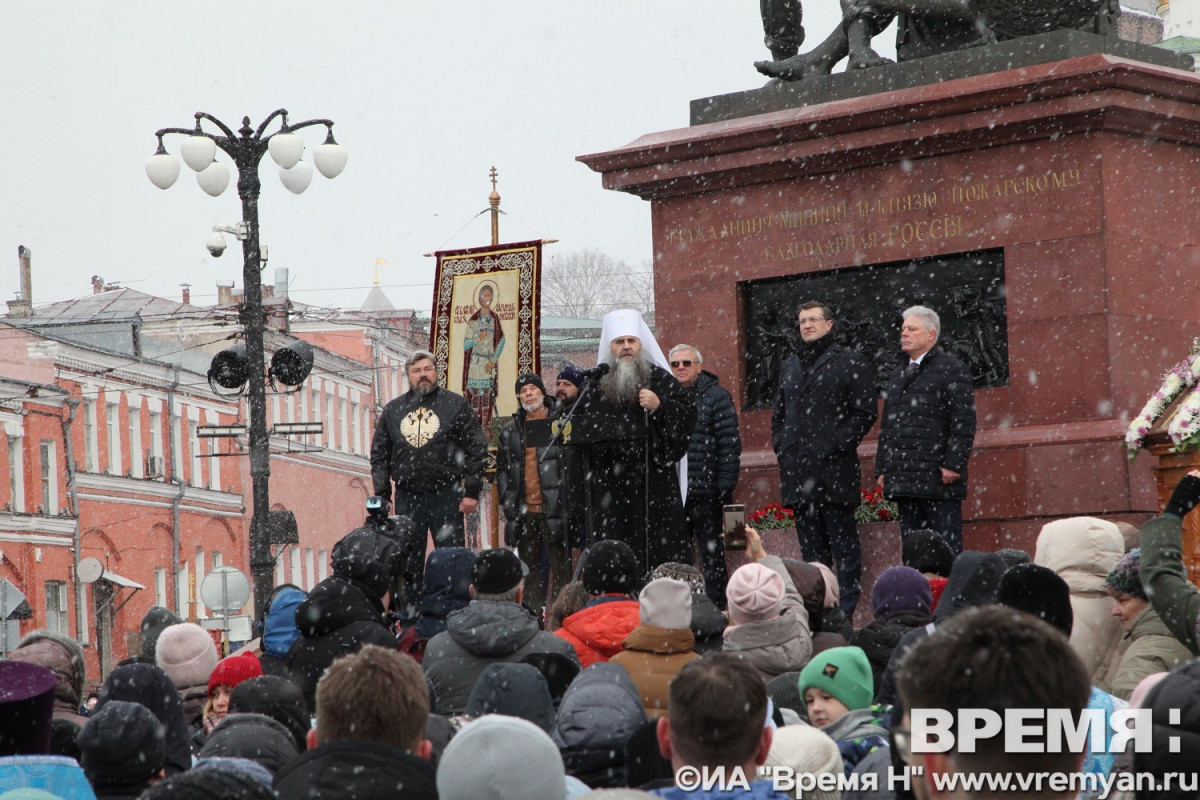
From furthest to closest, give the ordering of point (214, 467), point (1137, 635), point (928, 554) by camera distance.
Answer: point (214, 467) < point (928, 554) < point (1137, 635)

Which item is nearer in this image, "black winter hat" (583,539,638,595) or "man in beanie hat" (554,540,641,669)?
"man in beanie hat" (554,540,641,669)

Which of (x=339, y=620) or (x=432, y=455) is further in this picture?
(x=432, y=455)

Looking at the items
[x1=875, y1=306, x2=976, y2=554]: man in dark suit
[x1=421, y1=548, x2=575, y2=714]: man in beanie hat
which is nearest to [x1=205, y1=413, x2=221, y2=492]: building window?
[x1=875, y1=306, x2=976, y2=554]: man in dark suit

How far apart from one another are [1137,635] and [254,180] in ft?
44.4

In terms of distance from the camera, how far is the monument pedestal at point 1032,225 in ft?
35.6

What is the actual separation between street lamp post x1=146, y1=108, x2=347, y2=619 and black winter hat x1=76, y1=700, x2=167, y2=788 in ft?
41.3

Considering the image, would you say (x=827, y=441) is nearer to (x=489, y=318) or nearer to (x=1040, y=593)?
(x=1040, y=593)

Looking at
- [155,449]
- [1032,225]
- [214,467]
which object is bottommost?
[214,467]

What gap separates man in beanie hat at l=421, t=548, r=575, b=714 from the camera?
6207 mm

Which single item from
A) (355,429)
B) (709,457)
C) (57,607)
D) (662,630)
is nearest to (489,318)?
(709,457)

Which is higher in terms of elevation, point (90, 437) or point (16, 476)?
point (90, 437)

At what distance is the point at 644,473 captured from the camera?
34.4 ft

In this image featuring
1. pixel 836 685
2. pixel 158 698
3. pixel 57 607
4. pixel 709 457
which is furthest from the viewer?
pixel 57 607

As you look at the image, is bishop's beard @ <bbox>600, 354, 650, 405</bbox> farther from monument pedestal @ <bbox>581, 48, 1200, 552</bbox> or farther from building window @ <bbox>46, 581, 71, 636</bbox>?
building window @ <bbox>46, 581, 71, 636</bbox>
